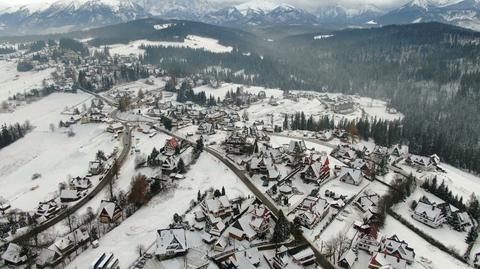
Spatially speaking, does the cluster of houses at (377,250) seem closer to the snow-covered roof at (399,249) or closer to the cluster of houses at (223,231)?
the snow-covered roof at (399,249)

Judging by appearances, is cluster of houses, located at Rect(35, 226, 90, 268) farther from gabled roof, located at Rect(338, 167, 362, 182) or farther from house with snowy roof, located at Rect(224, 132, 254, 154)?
gabled roof, located at Rect(338, 167, 362, 182)

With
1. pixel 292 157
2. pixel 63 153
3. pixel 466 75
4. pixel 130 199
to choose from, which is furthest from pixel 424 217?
pixel 466 75

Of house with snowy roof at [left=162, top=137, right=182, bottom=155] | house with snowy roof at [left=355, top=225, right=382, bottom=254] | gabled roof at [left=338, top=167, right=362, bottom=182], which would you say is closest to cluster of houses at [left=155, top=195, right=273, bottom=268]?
house with snowy roof at [left=355, top=225, right=382, bottom=254]

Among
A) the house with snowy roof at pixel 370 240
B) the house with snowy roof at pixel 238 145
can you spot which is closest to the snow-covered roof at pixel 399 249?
the house with snowy roof at pixel 370 240

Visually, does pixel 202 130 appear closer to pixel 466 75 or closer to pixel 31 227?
pixel 31 227

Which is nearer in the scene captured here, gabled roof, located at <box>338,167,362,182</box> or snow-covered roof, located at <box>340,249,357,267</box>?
snow-covered roof, located at <box>340,249,357,267</box>

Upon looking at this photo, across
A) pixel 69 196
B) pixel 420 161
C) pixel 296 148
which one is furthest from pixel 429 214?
pixel 69 196
